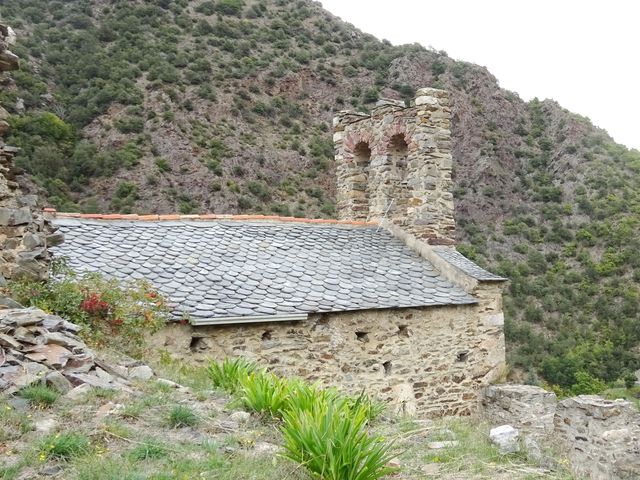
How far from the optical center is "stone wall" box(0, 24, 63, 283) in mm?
5895

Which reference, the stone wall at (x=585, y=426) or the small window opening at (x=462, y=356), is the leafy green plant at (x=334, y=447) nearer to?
the stone wall at (x=585, y=426)

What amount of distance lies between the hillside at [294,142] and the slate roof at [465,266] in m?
10.5

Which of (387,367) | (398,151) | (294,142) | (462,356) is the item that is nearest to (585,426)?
(462,356)

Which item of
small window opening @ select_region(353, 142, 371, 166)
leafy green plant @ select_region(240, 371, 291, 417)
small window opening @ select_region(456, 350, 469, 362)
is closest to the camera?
leafy green plant @ select_region(240, 371, 291, 417)

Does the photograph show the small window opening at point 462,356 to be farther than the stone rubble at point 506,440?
Yes

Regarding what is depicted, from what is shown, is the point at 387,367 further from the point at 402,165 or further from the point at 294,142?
the point at 294,142

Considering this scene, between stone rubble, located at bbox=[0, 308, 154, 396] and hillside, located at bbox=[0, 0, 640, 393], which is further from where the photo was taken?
hillside, located at bbox=[0, 0, 640, 393]

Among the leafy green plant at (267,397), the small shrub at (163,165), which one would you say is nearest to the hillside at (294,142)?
A: the small shrub at (163,165)

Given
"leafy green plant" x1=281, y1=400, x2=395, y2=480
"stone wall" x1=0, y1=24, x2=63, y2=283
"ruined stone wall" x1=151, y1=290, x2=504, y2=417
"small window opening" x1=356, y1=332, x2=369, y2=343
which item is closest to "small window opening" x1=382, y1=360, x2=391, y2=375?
"ruined stone wall" x1=151, y1=290, x2=504, y2=417

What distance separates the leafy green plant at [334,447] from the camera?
3.41 meters

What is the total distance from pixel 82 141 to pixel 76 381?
26.1 meters

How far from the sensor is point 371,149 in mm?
11344

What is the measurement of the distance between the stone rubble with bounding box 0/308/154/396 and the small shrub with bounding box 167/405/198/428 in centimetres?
68

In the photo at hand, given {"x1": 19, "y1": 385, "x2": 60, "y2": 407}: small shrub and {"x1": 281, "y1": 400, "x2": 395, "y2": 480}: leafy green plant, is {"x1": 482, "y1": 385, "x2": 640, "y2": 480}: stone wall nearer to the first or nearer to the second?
{"x1": 281, "y1": 400, "x2": 395, "y2": 480}: leafy green plant
